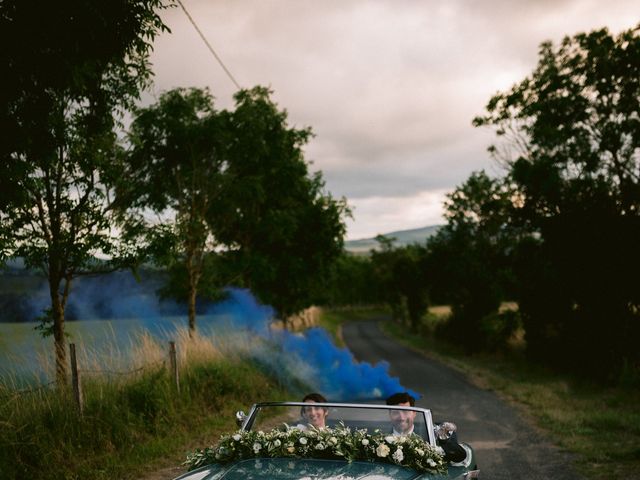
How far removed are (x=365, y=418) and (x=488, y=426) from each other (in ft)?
24.4

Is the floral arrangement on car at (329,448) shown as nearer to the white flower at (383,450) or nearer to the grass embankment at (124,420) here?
the white flower at (383,450)

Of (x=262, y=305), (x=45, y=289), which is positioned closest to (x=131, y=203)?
(x=45, y=289)

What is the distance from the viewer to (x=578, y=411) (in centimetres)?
1220

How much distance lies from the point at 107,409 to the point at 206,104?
797 centimetres

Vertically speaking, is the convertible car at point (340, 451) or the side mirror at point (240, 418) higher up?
the side mirror at point (240, 418)

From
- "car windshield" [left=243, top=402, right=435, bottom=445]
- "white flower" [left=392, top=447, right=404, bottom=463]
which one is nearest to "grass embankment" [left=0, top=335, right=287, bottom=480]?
"car windshield" [left=243, top=402, right=435, bottom=445]

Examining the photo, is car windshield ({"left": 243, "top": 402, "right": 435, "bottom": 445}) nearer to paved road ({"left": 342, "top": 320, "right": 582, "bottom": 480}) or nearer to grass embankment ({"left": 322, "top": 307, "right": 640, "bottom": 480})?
paved road ({"left": 342, "top": 320, "right": 582, "bottom": 480})

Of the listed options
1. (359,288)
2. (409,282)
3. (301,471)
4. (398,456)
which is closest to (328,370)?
(398,456)

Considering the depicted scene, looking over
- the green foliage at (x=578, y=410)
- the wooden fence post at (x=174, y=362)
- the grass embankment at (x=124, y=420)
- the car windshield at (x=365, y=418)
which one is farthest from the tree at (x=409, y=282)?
the car windshield at (x=365, y=418)

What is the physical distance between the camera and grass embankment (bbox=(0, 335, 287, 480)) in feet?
21.3

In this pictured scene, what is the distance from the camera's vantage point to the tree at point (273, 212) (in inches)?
551

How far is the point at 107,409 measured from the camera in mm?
7855

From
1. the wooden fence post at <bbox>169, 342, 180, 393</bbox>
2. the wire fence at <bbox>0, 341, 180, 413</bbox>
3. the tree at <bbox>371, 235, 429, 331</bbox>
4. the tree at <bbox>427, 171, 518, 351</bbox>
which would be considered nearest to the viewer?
the wire fence at <bbox>0, 341, 180, 413</bbox>

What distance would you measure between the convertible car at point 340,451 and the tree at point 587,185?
12459 millimetres
